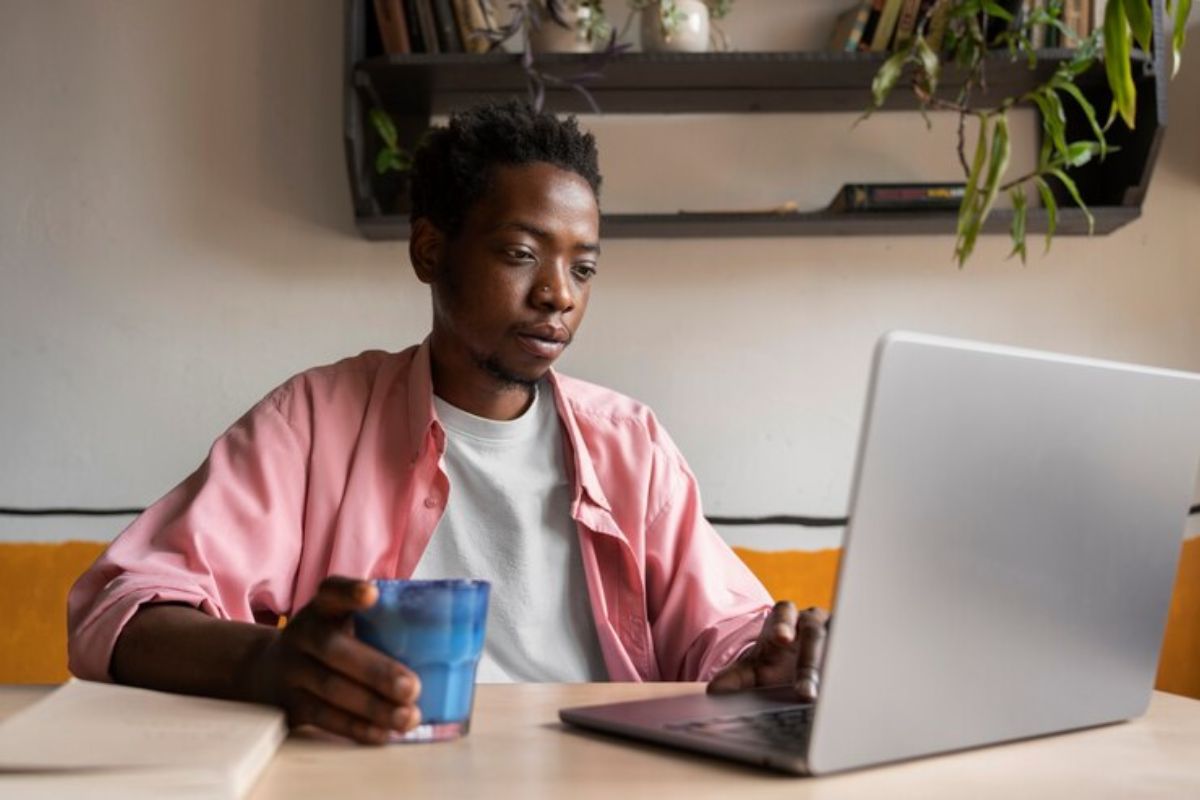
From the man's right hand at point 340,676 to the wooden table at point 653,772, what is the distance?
0.02 m

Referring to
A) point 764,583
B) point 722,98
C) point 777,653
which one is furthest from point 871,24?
point 777,653

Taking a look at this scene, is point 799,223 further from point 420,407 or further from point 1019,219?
point 420,407

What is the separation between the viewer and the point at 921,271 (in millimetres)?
2303

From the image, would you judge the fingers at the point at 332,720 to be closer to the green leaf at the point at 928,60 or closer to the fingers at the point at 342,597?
the fingers at the point at 342,597

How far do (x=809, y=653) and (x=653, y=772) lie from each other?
0.93 feet

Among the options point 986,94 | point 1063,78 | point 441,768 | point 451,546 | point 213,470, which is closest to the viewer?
point 441,768

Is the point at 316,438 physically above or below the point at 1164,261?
below

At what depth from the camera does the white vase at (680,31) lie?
215cm

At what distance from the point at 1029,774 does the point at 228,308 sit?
180 cm

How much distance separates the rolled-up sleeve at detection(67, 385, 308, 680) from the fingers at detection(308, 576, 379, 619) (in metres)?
0.31

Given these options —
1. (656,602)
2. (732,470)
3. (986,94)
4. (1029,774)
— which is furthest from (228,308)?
(1029,774)

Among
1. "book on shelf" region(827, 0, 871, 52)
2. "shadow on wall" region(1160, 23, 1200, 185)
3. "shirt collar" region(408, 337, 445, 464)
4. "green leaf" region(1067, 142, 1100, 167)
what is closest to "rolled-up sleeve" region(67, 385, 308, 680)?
"shirt collar" region(408, 337, 445, 464)

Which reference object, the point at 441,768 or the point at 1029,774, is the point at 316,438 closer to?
the point at 441,768

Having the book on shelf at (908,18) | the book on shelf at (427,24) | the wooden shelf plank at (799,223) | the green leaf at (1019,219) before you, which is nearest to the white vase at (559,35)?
the book on shelf at (427,24)
